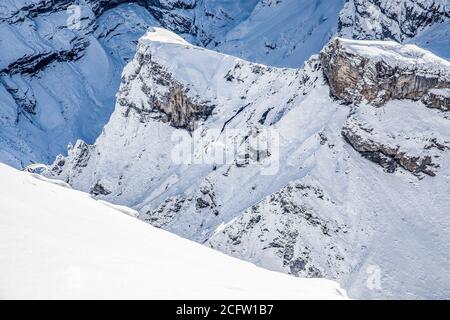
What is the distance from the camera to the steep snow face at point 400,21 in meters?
129

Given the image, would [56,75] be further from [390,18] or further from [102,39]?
[390,18]

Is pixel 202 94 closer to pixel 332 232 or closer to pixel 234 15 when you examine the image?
pixel 332 232

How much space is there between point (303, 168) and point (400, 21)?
5983cm

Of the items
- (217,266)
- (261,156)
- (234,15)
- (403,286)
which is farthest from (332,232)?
(234,15)

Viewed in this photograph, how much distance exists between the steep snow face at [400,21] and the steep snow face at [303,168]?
30.2 meters

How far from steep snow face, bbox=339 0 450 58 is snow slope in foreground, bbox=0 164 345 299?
10369 cm

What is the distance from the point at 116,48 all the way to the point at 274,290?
6567 inches

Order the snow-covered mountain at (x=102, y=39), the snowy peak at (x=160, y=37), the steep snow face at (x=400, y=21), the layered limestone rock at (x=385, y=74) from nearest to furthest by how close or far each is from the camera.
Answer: the layered limestone rock at (x=385, y=74), the snowy peak at (x=160, y=37), the steep snow face at (x=400, y=21), the snow-covered mountain at (x=102, y=39)

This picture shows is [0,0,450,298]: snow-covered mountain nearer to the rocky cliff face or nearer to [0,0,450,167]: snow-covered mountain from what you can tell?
the rocky cliff face

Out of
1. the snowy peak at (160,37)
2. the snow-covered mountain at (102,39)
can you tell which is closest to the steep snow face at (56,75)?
the snow-covered mountain at (102,39)

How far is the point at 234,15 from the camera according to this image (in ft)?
637

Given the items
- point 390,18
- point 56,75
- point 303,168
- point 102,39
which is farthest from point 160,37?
point 102,39

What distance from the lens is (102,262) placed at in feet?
52.8

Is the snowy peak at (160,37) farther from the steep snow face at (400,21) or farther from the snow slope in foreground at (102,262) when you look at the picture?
the snow slope in foreground at (102,262)
